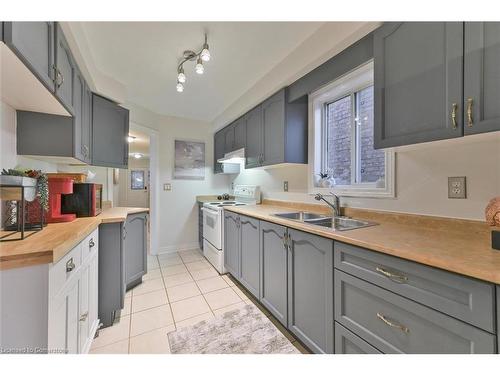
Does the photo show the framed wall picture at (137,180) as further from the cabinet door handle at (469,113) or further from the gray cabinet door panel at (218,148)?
the cabinet door handle at (469,113)

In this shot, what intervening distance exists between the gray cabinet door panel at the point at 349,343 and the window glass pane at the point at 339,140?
128 centimetres

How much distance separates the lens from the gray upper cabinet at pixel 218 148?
12.1 feet

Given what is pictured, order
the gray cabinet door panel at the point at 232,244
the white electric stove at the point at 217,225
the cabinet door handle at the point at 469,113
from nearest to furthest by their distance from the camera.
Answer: the cabinet door handle at the point at 469,113 < the gray cabinet door panel at the point at 232,244 < the white electric stove at the point at 217,225

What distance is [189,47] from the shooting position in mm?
1831

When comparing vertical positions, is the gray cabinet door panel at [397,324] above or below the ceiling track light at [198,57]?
below

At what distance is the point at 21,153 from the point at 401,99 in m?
2.52

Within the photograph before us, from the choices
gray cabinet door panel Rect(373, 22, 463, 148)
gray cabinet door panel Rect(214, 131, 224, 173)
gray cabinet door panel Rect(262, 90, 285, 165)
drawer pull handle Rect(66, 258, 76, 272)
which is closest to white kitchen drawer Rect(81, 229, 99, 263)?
drawer pull handle Rect(66, 258, 76, 272)

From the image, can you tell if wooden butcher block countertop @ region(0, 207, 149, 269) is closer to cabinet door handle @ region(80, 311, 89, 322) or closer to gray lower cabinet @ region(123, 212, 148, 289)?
cabinet door handle @ region(80, 311, 89, 322)

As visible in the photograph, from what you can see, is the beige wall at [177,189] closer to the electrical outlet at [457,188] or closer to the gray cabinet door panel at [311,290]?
the gray cabinet door panel at [311,290]

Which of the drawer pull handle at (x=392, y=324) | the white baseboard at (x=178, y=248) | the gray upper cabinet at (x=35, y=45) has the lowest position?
the white baseboard at (x=178, y=248)

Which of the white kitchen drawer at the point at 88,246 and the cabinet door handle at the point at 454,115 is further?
the white kitchen drawer at the point at 88,246

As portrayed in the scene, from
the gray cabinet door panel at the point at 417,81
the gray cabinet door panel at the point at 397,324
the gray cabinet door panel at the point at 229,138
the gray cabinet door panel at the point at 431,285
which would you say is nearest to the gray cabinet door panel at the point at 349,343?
the gray cabinet door panel at the point at 397,324

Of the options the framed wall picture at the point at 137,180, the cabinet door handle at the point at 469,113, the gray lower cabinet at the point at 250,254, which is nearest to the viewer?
the cabinet door handle at the point at 469,113

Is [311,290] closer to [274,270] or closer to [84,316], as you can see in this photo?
[274,270]
